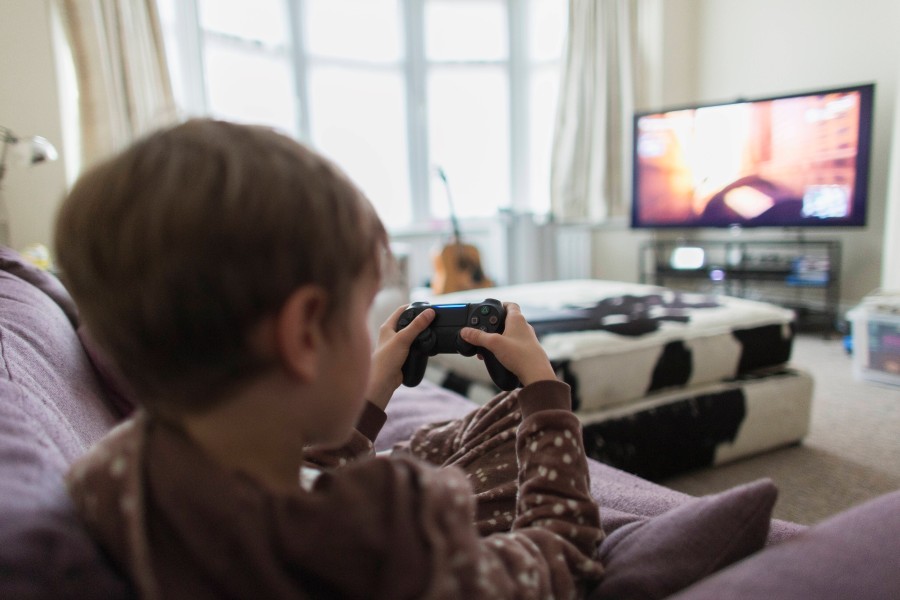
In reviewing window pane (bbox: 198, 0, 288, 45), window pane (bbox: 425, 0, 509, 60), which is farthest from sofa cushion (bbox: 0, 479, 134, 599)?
window pane (bbox: 425, 0, 509, 60)

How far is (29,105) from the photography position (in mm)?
2264

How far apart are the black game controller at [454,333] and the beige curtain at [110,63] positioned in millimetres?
2079

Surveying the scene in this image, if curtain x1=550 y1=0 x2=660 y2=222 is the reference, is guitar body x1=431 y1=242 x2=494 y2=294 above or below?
below

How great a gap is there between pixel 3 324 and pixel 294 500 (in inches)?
22.2

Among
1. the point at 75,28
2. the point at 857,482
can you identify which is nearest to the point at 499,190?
the point at 75,28

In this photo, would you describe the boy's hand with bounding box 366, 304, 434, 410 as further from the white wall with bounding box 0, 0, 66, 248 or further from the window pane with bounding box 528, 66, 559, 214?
the window pane with bounding box 528, 66, 559, 214

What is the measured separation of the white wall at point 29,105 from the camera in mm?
2209

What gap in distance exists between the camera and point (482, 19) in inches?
157

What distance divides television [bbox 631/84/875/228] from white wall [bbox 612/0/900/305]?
282 mm

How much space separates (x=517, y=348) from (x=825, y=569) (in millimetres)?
309

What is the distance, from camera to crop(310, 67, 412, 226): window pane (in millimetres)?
3635

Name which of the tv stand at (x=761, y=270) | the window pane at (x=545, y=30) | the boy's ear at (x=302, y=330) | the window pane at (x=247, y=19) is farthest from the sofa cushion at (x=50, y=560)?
the window pane at (x=545, y=30)

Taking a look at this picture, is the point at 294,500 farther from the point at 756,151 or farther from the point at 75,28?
the point at 756,151

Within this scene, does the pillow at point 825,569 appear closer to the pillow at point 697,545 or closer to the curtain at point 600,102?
the pillow at point 697,545
